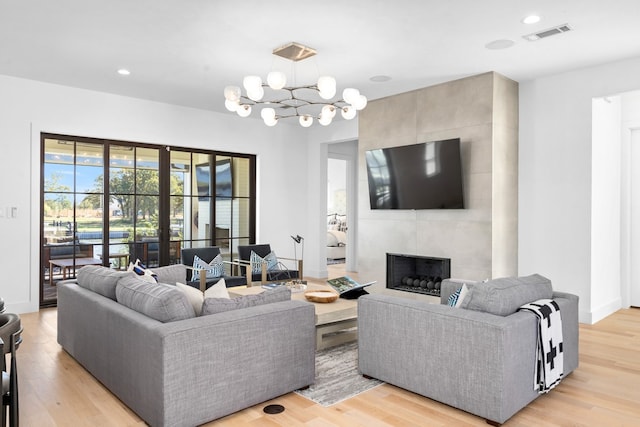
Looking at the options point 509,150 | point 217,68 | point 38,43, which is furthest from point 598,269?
point 38,43

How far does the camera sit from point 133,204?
6.08 metres

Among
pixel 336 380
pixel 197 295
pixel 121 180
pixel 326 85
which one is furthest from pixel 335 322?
pixel 121 180

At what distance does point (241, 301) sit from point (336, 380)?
934 mm

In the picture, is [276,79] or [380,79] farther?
[380,79]

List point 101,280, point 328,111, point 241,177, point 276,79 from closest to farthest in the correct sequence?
point 101,280
point 276,79
point 328,111
point 241,177

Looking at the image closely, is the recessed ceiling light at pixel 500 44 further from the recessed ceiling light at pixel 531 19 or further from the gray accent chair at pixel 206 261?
the gray accent chair at pixel 206 261

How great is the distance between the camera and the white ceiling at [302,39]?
334 centimetres

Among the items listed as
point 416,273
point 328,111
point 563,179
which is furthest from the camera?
point 416,273

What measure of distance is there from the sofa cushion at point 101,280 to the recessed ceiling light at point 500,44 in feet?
11.9

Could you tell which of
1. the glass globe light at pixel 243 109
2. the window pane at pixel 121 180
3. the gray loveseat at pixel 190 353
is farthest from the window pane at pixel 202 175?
the gray loveseat at pixel 190 353

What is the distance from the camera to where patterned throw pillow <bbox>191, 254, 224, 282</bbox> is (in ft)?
18.1

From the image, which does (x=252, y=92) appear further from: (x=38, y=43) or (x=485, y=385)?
(x=485, y=385)

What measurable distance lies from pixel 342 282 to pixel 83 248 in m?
3.49

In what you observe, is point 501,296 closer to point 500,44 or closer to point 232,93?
point 500,44
